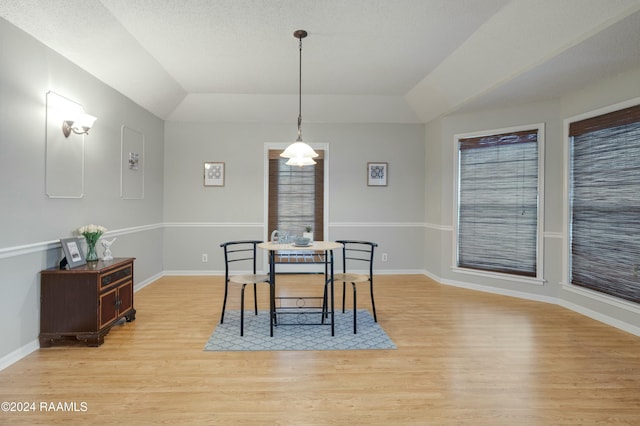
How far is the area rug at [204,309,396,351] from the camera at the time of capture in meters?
2.94

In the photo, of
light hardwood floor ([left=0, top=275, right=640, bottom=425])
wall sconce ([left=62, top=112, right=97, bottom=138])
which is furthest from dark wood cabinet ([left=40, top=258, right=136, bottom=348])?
wall sconce ([left=62, top=112, right=97, bottom=138])

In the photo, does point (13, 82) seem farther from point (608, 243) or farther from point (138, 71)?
point (608, 243)

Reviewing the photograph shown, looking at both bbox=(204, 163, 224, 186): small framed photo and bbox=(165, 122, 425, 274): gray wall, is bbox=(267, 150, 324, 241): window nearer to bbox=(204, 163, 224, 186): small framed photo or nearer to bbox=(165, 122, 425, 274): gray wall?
bbox=(165, 122, 425, 274): gray wall

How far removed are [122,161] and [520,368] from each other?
4566 mm

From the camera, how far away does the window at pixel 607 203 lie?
336 centimetres

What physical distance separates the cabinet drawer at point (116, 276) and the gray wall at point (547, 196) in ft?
13.5

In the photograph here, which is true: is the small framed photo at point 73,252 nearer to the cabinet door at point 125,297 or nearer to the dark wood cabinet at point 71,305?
the dark wood cabinet at point 71,305

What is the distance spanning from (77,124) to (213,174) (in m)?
2.52

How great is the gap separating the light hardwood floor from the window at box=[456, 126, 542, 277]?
123 cm

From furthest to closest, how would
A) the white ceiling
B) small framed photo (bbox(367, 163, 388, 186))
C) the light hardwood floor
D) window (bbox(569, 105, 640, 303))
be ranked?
small framed photo (bbox(367, 163, 388, 186))
window (bbox(569, 105, 640, 303))
the white ceiling
the light hardwood floor

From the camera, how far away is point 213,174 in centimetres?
578

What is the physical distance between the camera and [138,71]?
405cm

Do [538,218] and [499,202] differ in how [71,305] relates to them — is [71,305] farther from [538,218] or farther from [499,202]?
[538,218]

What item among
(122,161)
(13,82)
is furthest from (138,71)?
(13,82)
